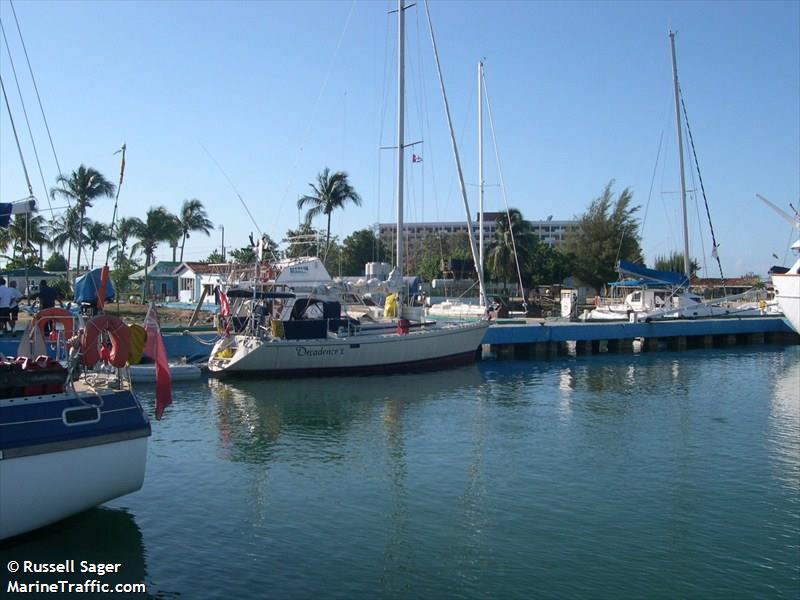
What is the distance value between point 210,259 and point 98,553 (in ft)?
251

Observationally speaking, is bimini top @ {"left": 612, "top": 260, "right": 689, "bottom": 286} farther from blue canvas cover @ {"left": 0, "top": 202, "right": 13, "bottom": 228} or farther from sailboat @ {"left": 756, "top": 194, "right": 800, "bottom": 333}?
blue canvas cover @ {"left": 0, "top": 202, "right": 13, "bottom": 228}

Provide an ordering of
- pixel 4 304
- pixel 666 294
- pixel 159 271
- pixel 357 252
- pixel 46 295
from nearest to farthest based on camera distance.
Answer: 1. pixel 46 295
2. pixel 4 304
3. pixel 666 294
4. pixel 159 271
5. pixel 357 252

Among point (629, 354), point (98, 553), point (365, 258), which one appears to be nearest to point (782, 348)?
point (629, 354)

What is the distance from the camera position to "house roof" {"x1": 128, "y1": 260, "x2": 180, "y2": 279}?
69125mm

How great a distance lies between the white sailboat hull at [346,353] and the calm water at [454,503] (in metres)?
3.00

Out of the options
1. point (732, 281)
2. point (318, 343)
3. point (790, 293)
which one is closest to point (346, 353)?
point (318, 343)

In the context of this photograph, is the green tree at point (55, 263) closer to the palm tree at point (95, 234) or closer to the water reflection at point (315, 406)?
the palm tree at point (95, 234)

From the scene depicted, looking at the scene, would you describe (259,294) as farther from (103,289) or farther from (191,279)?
(191,279)

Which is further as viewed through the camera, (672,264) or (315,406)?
(672,264)

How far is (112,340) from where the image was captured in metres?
11.3

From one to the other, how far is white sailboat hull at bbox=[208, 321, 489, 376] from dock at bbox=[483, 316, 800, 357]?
6008 millimetres

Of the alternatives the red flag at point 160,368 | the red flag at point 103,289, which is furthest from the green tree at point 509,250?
the red flag at point 160,368

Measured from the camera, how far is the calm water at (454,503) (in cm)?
996

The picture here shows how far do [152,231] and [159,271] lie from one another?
4378 millimetres
